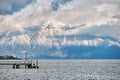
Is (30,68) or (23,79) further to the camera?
(30,68)

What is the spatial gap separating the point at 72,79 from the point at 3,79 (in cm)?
2178

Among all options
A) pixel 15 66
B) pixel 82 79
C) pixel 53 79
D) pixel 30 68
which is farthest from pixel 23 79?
pixel 15 66

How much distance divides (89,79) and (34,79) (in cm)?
1757

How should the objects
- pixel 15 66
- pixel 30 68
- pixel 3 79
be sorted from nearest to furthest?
pixel 3 79, pixel 30 68, pixel 15 66

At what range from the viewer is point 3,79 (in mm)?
103062

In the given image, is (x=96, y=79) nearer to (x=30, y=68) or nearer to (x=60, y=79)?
(x=60, y=79)

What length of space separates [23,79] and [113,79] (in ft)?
95.6

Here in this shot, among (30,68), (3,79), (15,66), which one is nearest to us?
(3,79)

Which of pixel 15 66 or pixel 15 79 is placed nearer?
pixel 15 79

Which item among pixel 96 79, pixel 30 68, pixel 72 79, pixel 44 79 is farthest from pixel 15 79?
pixel 30 68

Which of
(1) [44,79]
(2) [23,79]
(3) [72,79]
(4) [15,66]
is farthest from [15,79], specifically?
(4) [15,66]

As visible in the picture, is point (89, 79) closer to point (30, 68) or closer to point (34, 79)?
point (34, 79)

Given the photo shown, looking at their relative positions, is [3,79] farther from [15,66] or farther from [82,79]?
[15,66]

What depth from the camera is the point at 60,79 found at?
106 metres
